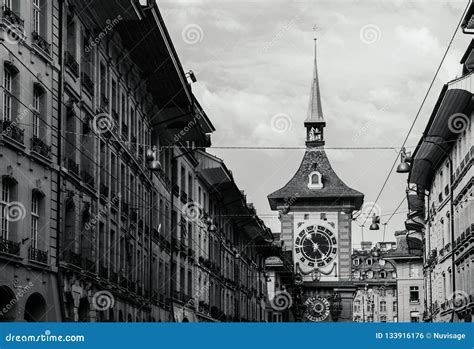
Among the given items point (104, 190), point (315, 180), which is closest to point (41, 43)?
point (104, 190)

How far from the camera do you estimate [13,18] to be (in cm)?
2494

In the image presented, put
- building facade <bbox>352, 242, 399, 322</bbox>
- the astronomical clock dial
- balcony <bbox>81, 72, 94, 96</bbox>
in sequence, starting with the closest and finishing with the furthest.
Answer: balcony <bbox>81, 72, 94, 96</bbox> → the astronomical clock dial → building facade <bbox>352, 242, 399, 322</bbox>

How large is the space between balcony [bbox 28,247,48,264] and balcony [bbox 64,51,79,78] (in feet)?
17.8

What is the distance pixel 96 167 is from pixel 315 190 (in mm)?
110416

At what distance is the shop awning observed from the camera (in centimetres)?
4269

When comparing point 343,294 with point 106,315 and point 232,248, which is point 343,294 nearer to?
point 232,248

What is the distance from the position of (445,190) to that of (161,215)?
14174 mm

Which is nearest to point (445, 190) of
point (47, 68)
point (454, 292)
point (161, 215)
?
point (454, 292)

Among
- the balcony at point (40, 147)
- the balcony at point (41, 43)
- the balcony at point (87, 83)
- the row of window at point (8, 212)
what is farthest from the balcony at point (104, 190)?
the row of window at point (8, 212)

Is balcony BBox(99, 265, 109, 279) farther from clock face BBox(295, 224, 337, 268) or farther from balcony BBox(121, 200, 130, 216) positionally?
clock face BBox(295, 224, 337, 268)

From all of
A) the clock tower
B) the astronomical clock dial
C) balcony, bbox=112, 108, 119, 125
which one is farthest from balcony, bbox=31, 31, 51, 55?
the astronomical clock dial

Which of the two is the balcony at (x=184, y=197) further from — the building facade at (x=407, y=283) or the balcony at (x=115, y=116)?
the building facade at (x=407, y=283)

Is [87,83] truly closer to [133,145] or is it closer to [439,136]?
[133,145]

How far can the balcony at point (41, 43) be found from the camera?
87.9 feet
